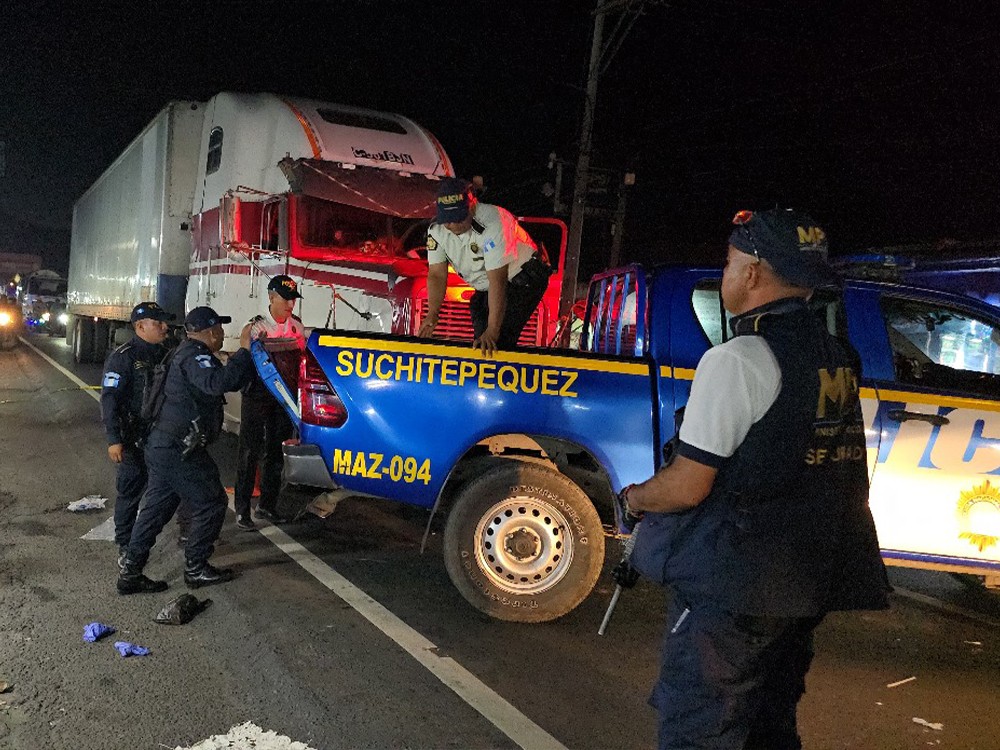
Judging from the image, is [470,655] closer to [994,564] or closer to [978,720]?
[978,720]

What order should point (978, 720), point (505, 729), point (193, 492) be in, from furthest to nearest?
1. point (193, 492)
2. point (978, 720)
3. point (505, 729)

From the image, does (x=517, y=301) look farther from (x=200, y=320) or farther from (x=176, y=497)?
(x=176, y=497)

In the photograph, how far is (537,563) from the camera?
475 cm

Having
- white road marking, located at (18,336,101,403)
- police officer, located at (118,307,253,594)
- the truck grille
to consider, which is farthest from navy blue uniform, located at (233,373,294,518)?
white road marking, located at (18,336,101,403)

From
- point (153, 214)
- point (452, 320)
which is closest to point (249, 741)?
point (452, 320)

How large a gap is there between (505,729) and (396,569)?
7.37ft

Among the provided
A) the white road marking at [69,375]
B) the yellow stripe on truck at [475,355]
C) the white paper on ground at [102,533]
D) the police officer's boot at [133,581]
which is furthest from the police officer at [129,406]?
the white road marking at [69,375]

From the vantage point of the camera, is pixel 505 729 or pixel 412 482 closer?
pixel 505 729

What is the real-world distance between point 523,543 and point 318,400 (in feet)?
4.62

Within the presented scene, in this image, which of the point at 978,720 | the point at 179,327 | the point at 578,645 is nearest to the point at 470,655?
the point at 578,645

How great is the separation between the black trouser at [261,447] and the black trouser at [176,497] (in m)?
1.51

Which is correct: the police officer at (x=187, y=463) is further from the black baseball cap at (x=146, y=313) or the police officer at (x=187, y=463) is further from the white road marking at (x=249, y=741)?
the white road marking at (x=249, y=741)

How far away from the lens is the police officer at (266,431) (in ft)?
21.7

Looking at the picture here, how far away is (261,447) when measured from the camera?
22.4 ft
